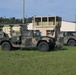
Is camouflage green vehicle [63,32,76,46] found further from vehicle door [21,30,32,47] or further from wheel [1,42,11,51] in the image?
wheel [1,42,11,51]

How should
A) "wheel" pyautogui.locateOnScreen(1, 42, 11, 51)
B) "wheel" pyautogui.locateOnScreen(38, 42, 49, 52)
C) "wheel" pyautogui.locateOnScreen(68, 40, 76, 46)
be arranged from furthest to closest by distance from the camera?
"wheel" pyautogui.locateOnScreen(68, 40, 76, 46) → "wheel" pyautogui.locateOnScreen(1, 42, 11, 51) → "wheel" pyautogui.locateOnScreen(38, 42, 49, 52)

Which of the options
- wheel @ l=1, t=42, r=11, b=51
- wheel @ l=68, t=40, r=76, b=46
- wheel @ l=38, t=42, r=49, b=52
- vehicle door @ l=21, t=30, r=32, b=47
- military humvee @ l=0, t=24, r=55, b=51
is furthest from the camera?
wheel @ l=68, t=40, r=76, b=46

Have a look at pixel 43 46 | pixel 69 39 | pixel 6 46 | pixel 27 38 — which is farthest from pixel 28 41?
pixel 69 39

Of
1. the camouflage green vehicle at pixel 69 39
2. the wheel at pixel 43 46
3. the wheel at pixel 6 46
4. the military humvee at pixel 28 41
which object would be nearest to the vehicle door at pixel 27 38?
the military humvee at pixel 28 41

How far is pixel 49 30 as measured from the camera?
3925cm

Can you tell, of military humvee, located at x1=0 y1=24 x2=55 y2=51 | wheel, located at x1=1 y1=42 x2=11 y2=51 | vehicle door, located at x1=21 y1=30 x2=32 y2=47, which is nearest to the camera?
military humvee, located at x1=0 y1=24 x2=55 y2=51

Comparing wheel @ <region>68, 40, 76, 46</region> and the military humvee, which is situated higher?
the military humvee

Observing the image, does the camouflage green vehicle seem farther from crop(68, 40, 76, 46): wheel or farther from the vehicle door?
the vehicle door

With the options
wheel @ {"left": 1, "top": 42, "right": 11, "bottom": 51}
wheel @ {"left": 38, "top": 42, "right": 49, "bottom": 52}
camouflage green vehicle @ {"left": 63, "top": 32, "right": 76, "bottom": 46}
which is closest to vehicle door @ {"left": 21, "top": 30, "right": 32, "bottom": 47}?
wheel @ {"left": 38, "top": 42, "right": 49, "bottom": 52}

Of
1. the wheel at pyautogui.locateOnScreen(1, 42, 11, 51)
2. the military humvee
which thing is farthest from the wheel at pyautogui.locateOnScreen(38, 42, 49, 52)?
the wheel at pyautogui.locateOnScreen(1, 42, 11, 51)

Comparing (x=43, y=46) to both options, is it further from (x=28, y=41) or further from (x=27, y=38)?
(x=27, y=38)

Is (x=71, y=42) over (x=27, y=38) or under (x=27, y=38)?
under

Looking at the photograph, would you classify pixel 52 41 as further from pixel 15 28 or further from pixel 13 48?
pixel 15 28

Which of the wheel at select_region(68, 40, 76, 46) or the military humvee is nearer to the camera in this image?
the military humvee
